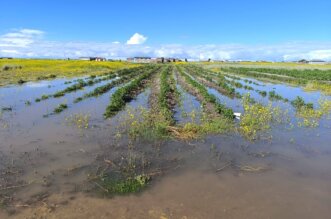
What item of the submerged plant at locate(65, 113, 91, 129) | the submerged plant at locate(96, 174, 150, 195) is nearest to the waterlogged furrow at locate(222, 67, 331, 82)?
the submerged plant at locate(65, 113, 91, 129)

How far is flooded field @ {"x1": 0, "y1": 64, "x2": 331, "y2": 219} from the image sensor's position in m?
6.29

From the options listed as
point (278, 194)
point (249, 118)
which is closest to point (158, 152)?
point (278, 194)

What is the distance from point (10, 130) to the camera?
1165 cm

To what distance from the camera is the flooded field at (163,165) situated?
6289 mm

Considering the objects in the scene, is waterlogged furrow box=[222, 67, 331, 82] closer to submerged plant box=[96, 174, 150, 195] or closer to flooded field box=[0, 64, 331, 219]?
flooded field box=[0, 64, 331, 219]

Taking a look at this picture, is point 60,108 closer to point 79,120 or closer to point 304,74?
point 79,120

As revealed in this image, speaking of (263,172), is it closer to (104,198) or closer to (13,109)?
(104,198)

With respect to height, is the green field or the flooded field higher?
the flooded field

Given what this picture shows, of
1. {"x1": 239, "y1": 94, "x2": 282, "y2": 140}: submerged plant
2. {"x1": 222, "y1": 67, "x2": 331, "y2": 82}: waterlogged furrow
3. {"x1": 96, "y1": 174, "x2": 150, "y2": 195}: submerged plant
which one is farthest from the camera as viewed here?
{"x1": 222, "y1": 67, "x2": 331, "y2": 82}: waterlogged furrow

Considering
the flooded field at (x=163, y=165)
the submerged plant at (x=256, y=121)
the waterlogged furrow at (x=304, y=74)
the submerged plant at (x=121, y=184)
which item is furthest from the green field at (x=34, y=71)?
the waterlogged furrow at (x=304, y=74)

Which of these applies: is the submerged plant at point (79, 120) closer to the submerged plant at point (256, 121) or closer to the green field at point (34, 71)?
the submerged plant at point (256, 121)

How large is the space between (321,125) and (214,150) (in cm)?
619

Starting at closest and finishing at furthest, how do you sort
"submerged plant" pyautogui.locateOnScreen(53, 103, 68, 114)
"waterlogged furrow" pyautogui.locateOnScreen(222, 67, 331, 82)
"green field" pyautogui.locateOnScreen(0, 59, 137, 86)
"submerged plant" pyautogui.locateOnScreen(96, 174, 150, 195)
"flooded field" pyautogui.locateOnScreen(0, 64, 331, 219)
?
"flooded field" pyautogui.locateOnScreen(0, 64, 331, 219) < "submerged plant" pyautogui.locateOnScreen(96, 174, 150, 195) < "submerged plant" pyautogui.locateOnScreen(53, 103, 68, 114) < "green field" pyautogui.locateOnScreen(0, 59, 137, 86) < "waterlogged furrow" pyautogui.locateOnScreen(222, 67, 331, 82)

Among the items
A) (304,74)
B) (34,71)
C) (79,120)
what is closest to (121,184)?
(79,120)
